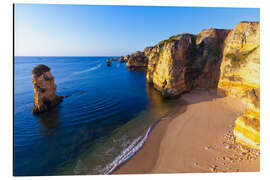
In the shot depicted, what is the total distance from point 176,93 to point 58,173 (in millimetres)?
13020

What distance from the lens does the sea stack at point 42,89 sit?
11.9m

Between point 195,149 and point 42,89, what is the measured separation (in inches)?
587

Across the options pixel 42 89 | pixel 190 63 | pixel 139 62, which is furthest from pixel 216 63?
pixel 139 62

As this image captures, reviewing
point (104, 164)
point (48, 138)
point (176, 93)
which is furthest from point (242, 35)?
point (48, 138)

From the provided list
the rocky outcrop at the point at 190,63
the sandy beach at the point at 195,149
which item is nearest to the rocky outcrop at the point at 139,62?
the rocky outcrop at the point at 190,63

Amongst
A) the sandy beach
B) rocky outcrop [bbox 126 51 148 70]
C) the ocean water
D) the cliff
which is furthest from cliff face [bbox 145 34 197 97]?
rocky outcrop [bbox 126 51 148 70]

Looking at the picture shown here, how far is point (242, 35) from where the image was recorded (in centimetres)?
1106

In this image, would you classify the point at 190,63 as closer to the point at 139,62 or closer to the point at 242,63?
the point at 242,63

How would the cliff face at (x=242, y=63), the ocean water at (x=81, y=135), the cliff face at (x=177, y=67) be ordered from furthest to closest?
the cliff face at (x=177, y=67) → the cliff face at (x=242, y=63) → the ocean water at (x=81, y=135)

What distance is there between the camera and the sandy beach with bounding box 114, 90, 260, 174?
184 inches

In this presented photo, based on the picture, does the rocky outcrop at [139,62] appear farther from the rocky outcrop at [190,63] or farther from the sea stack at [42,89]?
the sea stack at [42,89]

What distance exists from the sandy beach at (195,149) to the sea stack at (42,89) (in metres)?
11.7

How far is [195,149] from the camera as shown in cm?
572
